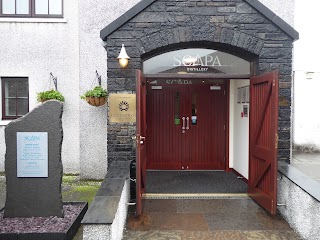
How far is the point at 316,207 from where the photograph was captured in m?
3.89

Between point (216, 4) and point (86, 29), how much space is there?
2.98 m

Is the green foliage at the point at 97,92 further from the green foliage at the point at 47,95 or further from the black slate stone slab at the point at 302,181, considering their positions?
the black slate stone slab at the point at 302,181

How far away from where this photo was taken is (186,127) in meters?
8.42

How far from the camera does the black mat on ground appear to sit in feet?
21.1

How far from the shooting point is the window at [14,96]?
25.4ft

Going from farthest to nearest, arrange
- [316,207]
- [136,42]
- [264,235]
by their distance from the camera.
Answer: [136,42] → [264,235] → [316,207]

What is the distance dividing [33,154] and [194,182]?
12.1ft

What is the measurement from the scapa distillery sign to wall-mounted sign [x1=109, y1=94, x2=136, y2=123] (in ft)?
3.80

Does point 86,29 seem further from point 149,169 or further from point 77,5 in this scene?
point 149,169

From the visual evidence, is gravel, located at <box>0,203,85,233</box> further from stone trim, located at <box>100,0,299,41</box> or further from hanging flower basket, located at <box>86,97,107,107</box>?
stone trim, located at <box>100,0,299,41</box>

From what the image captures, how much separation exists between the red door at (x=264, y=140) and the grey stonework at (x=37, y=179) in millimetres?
3228

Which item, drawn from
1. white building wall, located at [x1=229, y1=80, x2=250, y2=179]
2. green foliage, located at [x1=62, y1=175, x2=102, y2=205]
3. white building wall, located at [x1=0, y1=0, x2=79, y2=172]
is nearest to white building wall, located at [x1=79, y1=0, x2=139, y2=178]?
green foliage, located at [x1=62, y1=175, x2=102, y2=205]

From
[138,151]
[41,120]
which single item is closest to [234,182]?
[138,151]

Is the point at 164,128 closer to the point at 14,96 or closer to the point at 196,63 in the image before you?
the point at 196,63
